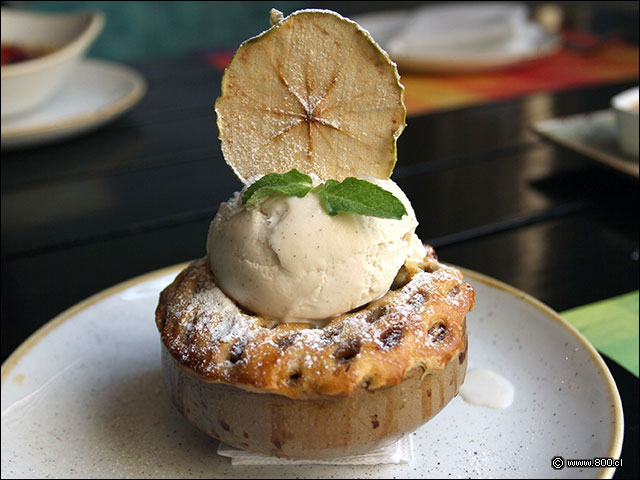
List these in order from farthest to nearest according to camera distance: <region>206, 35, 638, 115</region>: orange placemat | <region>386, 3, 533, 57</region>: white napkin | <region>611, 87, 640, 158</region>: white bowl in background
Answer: <region>386, 3, 533, 57</region>: white napkin → <region>206, 35, 638, 115</region>: orange placemat → <region>611, 87, 640, 158</region>: white bowl in background

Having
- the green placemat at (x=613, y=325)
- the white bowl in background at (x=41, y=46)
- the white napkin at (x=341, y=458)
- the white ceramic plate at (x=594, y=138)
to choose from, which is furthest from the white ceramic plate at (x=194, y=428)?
the white bowl in background at (x=41, y=46)

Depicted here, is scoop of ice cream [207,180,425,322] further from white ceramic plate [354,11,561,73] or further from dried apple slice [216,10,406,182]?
white ceramic plate [354,11,561,73]

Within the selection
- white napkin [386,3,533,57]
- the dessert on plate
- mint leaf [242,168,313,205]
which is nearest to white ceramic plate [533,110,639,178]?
the dessert on plate

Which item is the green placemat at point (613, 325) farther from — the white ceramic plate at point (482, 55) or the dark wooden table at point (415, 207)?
the white ceramic plate at point (482, 55)

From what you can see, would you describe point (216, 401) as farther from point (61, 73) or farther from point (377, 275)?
point (61, 73)

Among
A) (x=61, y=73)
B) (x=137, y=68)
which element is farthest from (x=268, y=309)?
(x=137, y=68)

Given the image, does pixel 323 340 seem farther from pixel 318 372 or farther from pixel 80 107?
pixel 80 107

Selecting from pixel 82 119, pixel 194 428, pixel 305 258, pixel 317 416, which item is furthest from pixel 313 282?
pixel 82 119

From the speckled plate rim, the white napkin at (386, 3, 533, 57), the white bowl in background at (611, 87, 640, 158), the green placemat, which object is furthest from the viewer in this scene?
the white napkin at (386, 3, 533, 57)
